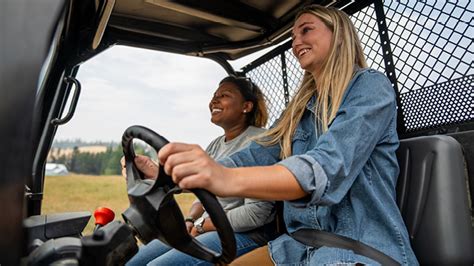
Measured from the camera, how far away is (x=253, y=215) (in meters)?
1.65

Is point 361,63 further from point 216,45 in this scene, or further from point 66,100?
point 66,100

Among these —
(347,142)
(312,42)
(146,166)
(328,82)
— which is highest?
(312,42)

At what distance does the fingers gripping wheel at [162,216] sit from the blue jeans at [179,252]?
0.59m

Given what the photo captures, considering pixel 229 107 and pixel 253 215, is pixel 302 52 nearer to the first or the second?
pixel 253 215

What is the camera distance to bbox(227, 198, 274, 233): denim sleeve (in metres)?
1.65

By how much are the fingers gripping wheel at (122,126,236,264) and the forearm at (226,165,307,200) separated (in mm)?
64

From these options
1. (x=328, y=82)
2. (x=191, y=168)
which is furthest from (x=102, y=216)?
(x=328, y=82)

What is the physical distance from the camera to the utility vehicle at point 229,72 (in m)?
0.55

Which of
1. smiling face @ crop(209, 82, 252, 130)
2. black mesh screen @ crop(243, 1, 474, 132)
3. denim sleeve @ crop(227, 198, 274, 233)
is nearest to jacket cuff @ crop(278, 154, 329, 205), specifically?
black mesh screen @ crop(243, 1, 474, 132)

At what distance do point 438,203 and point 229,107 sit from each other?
1230mm

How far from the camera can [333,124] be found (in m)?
1.02

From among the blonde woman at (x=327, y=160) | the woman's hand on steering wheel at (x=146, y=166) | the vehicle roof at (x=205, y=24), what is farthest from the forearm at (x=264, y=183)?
the vehicle roof at (x=205, y=24)

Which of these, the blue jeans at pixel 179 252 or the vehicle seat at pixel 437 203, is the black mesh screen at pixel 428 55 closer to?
the vehicle seat at pixel 437 203

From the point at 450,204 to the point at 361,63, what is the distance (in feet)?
1.67
